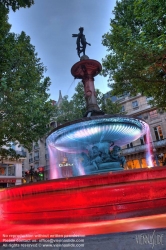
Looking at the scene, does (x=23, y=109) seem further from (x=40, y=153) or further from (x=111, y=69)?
(x=40, y=153)

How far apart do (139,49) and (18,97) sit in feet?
23.4

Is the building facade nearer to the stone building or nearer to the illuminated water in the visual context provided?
the stone building

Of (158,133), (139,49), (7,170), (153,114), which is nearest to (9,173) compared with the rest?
(7,170)

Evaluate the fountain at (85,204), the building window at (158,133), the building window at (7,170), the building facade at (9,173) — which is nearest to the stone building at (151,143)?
the building window at (158,133)

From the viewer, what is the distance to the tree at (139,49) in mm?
8680

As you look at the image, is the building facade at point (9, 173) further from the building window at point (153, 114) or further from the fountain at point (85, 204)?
the fountain at point (85, 204)

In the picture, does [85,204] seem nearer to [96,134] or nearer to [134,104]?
[96,134]

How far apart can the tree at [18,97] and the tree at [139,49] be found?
5486 mm

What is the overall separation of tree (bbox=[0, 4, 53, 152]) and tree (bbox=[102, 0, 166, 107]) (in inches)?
216

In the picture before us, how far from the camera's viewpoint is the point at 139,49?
29.7ft

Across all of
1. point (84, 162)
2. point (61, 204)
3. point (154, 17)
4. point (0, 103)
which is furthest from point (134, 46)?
point (61, 204)

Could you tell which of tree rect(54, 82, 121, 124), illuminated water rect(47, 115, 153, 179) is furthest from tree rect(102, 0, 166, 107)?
tree rect(54, 82, 121, 124)

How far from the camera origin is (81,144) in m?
7.79

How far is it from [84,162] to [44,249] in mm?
5788
